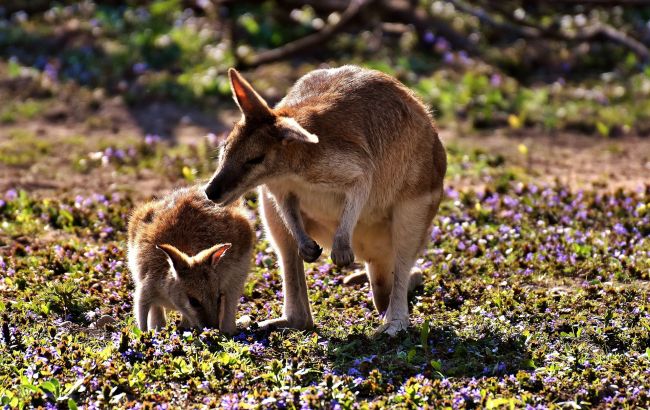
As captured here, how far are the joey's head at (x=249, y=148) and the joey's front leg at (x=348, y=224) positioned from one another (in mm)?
486

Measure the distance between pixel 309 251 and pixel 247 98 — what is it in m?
0.98

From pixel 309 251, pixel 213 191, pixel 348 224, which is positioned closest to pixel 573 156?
pixel 348 224

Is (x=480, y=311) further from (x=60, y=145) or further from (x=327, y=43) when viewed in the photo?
(x=327, y=43)

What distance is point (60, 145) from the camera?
11195 mm

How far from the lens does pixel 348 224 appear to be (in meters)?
6.32

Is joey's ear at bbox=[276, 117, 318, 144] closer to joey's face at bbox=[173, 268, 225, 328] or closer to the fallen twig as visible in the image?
joey's face at bbox=[173, 268, 225, 328]

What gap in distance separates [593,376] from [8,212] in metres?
5.21

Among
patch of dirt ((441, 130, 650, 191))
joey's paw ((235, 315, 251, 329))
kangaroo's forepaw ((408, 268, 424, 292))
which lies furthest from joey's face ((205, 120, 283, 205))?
patch of dirt ((441, 130, 650, 191))

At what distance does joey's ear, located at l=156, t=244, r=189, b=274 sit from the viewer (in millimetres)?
6305

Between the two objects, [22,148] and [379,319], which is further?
[22,148]

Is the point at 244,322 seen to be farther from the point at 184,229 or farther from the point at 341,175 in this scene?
the point at 341,175

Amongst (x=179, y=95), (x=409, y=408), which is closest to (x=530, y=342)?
(x=409, y=408)

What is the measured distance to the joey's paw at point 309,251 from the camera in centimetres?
629

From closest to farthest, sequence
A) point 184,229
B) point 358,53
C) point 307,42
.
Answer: point 184,229, point 307,42, point 358,53
